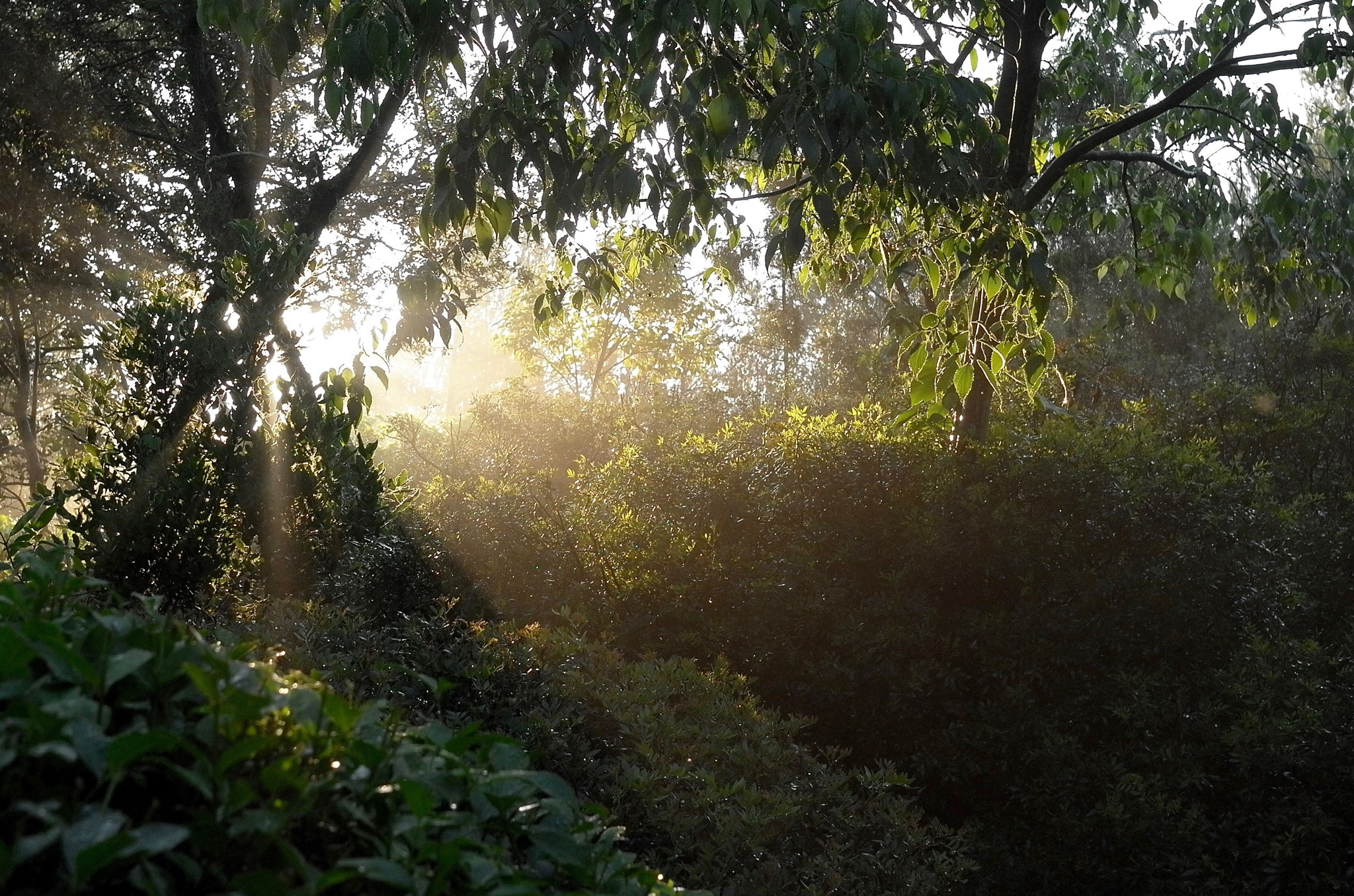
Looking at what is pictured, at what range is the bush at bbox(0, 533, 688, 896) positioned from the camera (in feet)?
3.59

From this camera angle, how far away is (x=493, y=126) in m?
4.19

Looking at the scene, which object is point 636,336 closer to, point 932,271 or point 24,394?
point 24,394

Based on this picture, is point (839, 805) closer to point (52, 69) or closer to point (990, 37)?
point (990, 37)

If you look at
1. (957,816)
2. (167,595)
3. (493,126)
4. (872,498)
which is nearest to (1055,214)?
(872,498)

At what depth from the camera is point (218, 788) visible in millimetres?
1187

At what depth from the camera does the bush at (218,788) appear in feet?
3.59

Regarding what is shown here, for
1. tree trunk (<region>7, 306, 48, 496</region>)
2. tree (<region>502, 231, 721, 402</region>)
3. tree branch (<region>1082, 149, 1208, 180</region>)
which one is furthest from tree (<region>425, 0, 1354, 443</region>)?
tree trunk (<region>7, 306, 48, 496</region>)

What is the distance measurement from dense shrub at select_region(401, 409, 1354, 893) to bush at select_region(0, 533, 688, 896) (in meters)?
3.94

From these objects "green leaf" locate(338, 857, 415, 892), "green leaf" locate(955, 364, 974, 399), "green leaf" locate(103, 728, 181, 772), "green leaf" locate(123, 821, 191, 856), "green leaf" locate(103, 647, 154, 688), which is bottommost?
"green leaf" locate(338, 857, 415, 892)

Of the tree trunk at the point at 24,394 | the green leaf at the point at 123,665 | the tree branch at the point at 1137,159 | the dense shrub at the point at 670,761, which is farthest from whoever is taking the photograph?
the tree trunk at the point at 24,394

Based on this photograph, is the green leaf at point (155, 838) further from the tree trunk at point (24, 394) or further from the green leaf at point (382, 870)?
the tree trunk at point (24, 394)

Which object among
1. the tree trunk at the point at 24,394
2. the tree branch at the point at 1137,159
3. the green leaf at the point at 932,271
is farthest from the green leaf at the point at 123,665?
the tree trunk at the point at 24,394

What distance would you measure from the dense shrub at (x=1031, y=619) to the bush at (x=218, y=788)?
3939 mm

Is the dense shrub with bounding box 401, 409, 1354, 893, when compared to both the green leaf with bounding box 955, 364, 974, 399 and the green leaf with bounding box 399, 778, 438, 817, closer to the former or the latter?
the green leaf with bounding box 955, 364, 974, 399
